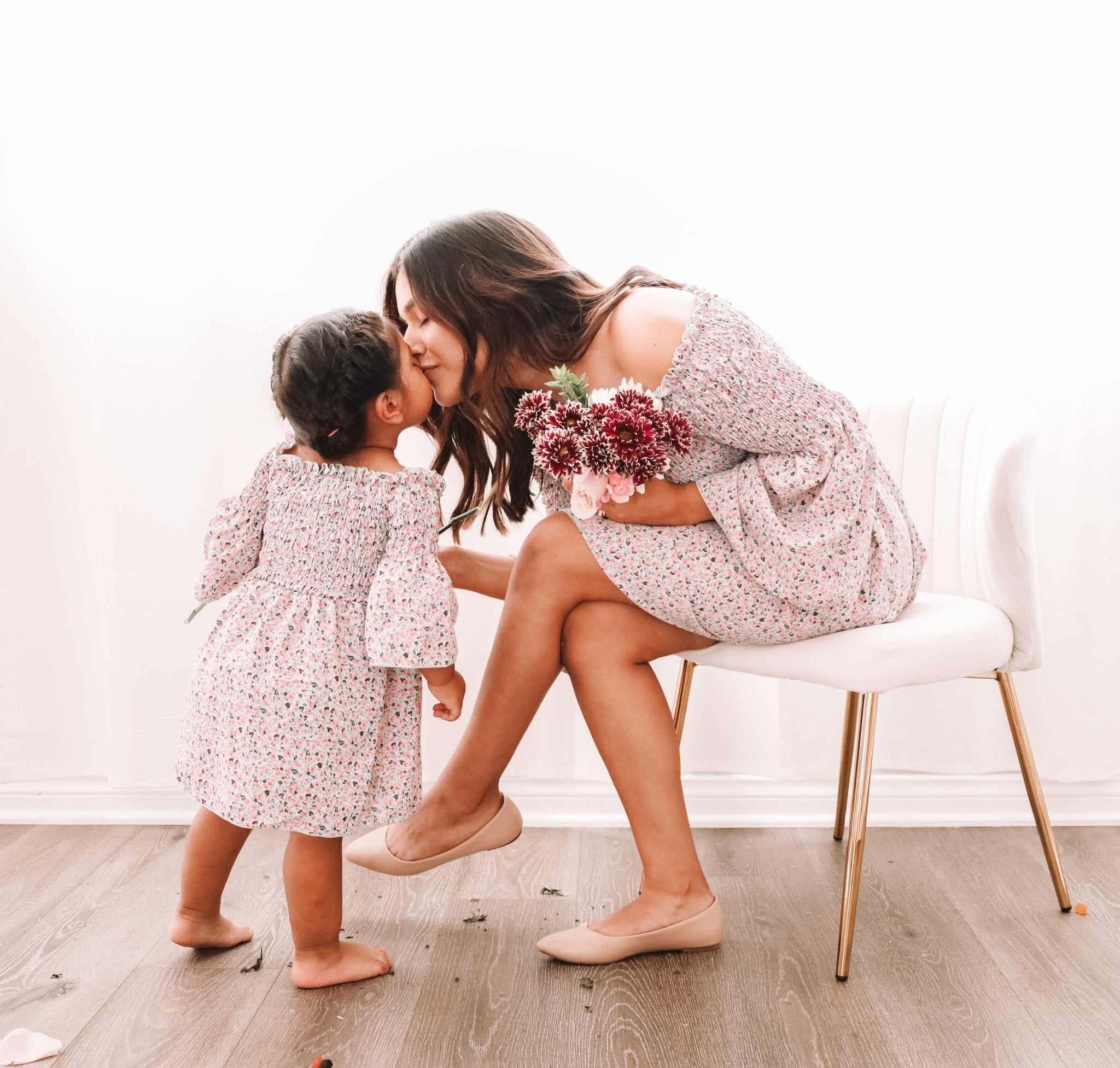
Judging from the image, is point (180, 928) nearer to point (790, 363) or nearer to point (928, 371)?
point (790, 363)

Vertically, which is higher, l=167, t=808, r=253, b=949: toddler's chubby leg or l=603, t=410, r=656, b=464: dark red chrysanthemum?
l=603, t=410, r=656, b=464: dark red chrysanthemum

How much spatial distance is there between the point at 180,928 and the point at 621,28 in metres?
1.58

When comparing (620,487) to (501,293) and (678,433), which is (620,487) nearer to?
(678,433)

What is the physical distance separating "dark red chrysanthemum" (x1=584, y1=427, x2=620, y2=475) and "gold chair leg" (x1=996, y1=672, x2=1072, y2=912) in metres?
0.70

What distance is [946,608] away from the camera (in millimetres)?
1430

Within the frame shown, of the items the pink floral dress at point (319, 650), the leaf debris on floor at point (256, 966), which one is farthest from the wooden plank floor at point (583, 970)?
the pink floral dress at point (319, 650)

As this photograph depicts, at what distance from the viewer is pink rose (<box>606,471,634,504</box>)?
4.10ft

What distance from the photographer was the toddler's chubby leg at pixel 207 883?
1310 mm

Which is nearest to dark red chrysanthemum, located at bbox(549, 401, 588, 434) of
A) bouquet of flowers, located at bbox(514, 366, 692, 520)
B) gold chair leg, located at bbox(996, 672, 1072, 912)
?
bouquet of flowers, located at bbox(514, 366, 692, 520)

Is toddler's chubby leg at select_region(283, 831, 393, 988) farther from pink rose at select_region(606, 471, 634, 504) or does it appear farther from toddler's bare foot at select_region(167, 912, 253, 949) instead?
pink rose at select_region(606, 471, 634, 504)

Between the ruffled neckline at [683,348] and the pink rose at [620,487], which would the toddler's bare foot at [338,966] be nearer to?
the pink rose at [620,487]

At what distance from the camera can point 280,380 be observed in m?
1.28

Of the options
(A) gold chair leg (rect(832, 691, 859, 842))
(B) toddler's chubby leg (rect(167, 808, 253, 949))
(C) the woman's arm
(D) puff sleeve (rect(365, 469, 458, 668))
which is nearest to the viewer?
(D) puff sleeve (rect(365, 469, 458, 668))

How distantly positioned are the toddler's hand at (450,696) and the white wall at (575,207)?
590mm
